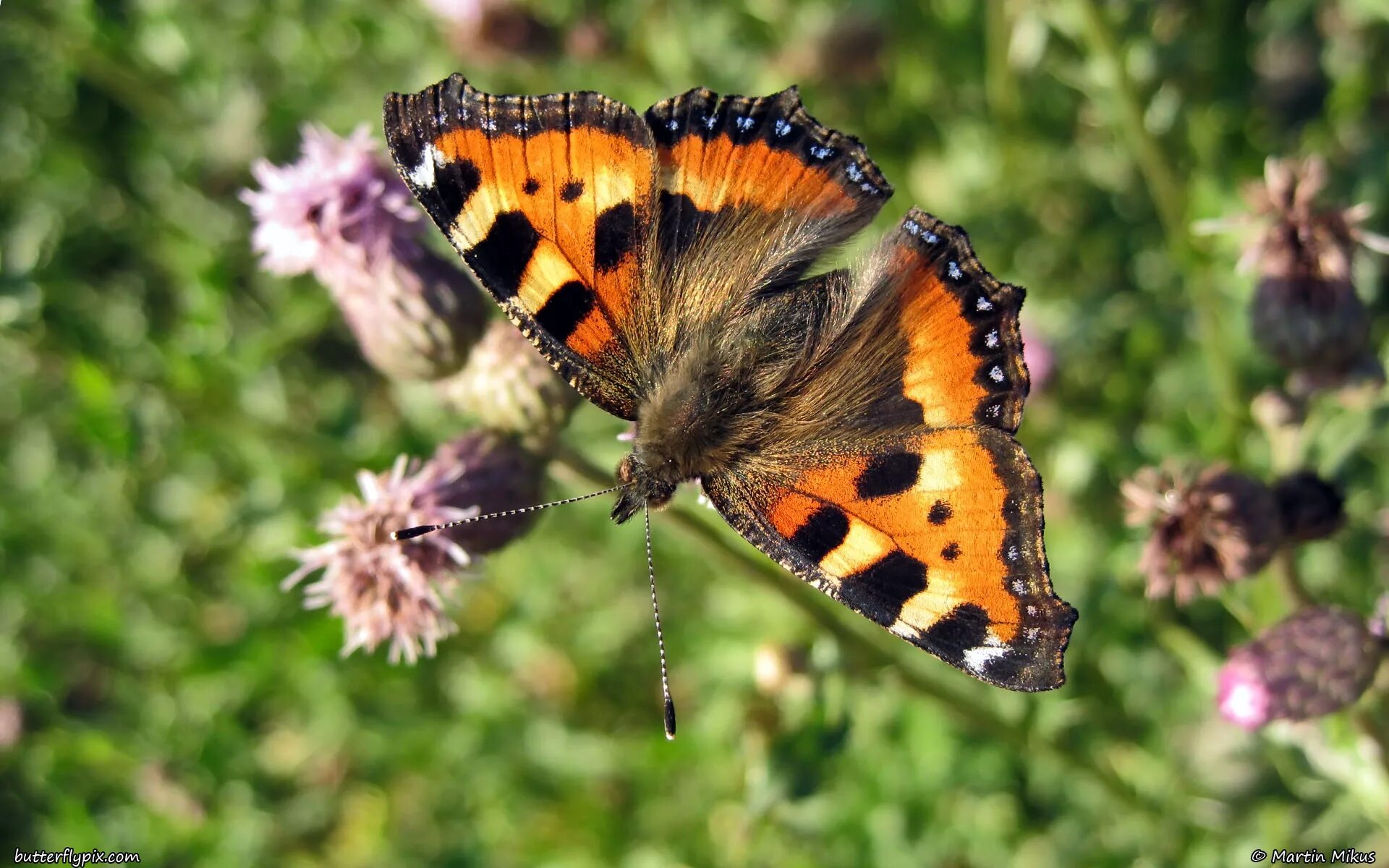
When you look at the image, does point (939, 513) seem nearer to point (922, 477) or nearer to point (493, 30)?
point (922, 477)

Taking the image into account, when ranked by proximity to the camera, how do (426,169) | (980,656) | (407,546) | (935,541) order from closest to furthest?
(980,656)
(935,541)
(426,169)
(407,546)

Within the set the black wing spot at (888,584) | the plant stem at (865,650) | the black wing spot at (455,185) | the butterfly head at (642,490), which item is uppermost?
the black wing spot at (455,185)

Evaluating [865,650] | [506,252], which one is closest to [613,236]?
[506,252]

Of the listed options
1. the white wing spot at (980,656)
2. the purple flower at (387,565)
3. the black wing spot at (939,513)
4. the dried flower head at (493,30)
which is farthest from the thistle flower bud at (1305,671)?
the dried flower head at (493,30)

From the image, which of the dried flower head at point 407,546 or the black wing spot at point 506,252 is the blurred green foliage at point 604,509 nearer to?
the dried flower head at point 407,546

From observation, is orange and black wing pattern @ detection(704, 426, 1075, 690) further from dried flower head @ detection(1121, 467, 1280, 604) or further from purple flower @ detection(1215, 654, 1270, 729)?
purple flower @ detection(1215, 654, 1270, 729)

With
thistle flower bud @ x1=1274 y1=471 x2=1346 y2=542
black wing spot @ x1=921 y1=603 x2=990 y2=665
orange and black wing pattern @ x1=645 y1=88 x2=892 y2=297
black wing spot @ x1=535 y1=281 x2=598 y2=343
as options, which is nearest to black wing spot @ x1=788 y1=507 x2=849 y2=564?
black wing spot @ x1=921 y1=603 x2=990 y2=665

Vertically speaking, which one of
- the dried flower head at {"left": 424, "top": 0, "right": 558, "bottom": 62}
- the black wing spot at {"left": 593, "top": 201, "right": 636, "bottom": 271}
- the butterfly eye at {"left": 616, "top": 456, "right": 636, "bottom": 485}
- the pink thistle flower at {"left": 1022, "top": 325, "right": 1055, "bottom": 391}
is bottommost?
the butterfly eye at {"left": 616, "top": 456, "right": 636, "bottom": 485}
